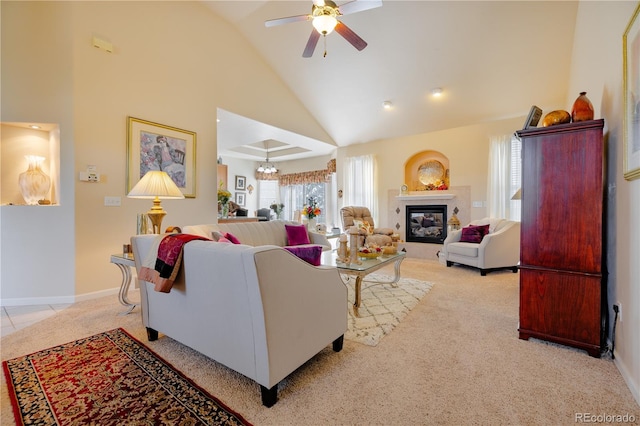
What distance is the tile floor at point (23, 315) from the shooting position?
7.95 feet

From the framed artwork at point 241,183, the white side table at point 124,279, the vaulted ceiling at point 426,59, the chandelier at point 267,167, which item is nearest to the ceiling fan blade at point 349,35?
the vaulted ceiling at point 426,59

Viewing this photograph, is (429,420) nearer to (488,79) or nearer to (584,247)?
(584,247)

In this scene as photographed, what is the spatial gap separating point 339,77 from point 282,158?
160 inches

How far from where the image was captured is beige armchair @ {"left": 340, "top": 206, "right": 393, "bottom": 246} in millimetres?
5269

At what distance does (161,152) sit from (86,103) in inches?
35.2

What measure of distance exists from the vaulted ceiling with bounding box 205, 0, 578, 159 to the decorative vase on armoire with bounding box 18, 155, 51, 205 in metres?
2.85

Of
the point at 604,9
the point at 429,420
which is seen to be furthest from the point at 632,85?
the point at 429,420

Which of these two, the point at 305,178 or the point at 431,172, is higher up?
the point at 305,178

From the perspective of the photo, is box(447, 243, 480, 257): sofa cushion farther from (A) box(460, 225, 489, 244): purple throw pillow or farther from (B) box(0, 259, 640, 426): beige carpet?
(B) box(0, 259, 640, 426): beige carpet

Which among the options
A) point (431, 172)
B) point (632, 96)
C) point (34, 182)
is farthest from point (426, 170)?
point (34, 182)

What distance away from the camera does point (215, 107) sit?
14.3 ft

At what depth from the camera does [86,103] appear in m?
3.09

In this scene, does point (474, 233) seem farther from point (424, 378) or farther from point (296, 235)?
point (424, 378)

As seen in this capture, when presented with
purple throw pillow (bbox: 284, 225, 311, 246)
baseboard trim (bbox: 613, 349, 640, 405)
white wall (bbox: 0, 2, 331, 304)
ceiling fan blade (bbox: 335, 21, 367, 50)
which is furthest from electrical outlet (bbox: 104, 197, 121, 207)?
baseboard trim (bbox: 613, 349, 640, 405)
